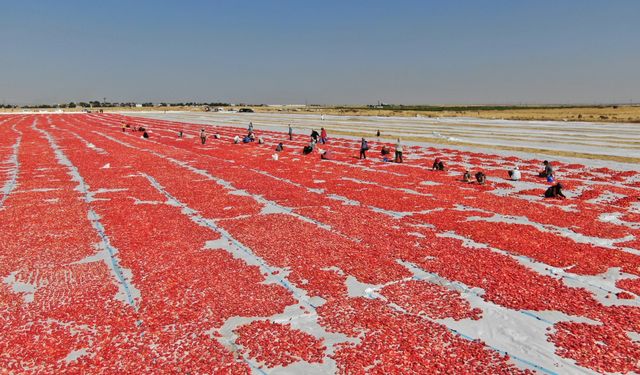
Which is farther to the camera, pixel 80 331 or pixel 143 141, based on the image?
pixel 143 141

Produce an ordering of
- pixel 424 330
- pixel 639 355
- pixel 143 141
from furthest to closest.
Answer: pixel 143 141 → pixel 424 330 → pixel 639 355

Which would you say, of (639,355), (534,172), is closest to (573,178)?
(534,172)

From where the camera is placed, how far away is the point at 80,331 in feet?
33.1

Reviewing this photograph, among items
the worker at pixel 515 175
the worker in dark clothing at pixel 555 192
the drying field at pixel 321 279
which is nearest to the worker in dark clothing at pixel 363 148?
the drying field at pixel 321 279

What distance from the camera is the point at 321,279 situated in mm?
13023

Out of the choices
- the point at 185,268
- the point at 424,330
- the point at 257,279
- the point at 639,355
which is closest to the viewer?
the point at 639,355

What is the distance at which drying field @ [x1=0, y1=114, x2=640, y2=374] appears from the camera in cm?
912

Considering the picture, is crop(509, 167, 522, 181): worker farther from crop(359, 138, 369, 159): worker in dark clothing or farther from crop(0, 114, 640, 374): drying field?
crop(359, 138, 369, 159): worker in dark clothing

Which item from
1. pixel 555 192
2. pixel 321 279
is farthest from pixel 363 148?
pixel 321 279

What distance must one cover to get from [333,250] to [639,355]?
9076 mm

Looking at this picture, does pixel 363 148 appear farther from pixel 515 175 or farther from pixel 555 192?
pixel 555 192

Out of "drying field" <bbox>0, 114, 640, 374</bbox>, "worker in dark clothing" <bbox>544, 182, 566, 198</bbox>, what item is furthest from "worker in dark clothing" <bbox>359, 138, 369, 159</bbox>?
"worker in dark clothing" <bbox>544, 182, 566, 198</bbox>

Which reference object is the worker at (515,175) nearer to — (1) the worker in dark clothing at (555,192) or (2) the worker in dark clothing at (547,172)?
(2) the worker in dark clothing at (547,172)

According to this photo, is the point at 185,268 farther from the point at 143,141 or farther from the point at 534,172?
the point at 143,141
